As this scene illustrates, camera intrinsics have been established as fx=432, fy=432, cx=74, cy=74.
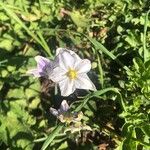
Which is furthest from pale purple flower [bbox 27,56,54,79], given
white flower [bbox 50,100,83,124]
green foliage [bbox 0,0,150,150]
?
white flower [bbox 50,100,83,124]

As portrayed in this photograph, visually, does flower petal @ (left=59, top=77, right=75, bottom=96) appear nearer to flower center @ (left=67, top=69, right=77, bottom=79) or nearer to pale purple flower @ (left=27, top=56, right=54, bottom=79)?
flower center @ (left=67, top=69, right=77, bottom=79)

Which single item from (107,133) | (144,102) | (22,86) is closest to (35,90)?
(22,86)

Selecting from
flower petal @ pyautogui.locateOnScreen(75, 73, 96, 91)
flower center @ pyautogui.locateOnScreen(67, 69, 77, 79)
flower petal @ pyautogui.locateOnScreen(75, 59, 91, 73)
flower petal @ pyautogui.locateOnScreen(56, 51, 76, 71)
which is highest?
flower petal @ pyautogui.locateOnScreen(56, 51, 76, 71)

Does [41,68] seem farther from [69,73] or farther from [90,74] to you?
[90,74]

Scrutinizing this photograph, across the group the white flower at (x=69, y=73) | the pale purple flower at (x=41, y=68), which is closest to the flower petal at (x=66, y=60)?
the white flower at (x=69, y=73)

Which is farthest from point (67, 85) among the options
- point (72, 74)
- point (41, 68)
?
point (41, 68)

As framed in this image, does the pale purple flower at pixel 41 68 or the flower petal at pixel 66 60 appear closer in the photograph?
the flower petal at pixel 66 60

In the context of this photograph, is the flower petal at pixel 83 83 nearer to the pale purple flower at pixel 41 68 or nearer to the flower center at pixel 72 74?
the flower center at pixel 72 74
